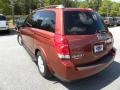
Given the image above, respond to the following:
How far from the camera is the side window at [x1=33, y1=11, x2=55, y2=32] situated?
508 centimetres

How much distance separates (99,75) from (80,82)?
73 cm

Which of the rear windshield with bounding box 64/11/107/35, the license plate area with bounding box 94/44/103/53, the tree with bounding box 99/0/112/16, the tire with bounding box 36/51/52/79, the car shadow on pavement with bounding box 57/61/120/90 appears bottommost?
the car shadow on pavement with bounding box 57/61/120/90

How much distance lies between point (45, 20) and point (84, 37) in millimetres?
1294

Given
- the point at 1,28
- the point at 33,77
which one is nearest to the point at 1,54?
the point at 33,77

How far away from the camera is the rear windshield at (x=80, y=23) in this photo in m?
4.70

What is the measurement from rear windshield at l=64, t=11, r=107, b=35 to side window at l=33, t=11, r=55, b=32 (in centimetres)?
41

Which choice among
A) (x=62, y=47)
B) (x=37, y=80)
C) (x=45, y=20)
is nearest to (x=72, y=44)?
(x=62, y=47)

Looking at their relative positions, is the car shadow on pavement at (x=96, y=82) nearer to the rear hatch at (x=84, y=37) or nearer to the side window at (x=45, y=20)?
the rear hatch at (x=84, y=37)

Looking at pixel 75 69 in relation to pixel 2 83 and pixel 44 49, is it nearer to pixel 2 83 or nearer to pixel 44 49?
pixel 44 49

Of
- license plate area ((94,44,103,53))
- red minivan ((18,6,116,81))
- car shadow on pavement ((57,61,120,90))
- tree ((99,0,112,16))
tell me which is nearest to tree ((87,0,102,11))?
tree ((99,0,112,16))

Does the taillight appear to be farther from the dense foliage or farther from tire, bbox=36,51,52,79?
the dense foliage

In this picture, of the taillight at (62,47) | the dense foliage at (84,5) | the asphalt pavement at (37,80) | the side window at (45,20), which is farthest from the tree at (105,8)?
the taillight at (62,47)

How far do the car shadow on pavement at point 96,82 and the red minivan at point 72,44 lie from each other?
43 centimetres

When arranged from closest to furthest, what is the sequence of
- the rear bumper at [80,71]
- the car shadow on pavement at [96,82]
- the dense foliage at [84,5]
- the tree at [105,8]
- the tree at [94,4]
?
the rear bumper at [80,71]
the car shadow on pavement at [96,82]
the dense foliage at [84,5]
the tree at [94,4]
the tree at [105,8]
